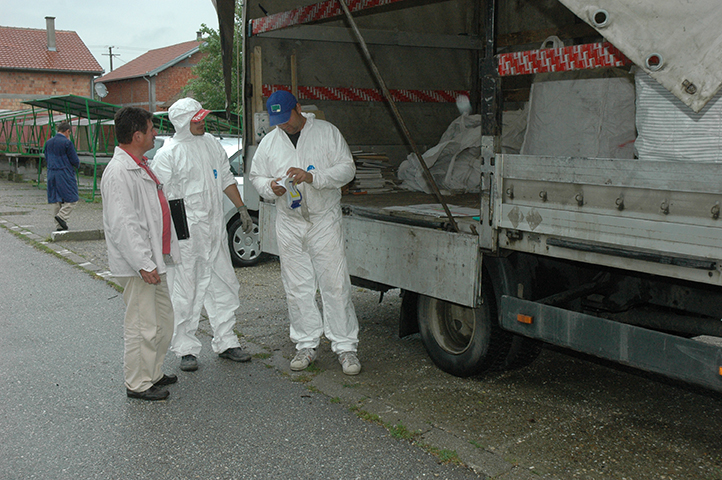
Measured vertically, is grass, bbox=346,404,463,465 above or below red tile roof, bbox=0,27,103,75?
below

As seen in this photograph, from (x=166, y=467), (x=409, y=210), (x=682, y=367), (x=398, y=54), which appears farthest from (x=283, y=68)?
(x=682, y=367)

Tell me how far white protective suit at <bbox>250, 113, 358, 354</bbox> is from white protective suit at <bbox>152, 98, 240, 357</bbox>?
430mm

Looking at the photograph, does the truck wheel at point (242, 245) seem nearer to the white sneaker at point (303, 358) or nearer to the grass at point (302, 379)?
the white sneaker at point (303, 358)

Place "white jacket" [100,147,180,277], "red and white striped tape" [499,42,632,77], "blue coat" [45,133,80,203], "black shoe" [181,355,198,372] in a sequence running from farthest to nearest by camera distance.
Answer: "blue coat" [45,133,80,203], "black shoe" [181,355,198,372], "white jacket" [100,147,180,277], "red and white striped tape" [499,42,632,77]

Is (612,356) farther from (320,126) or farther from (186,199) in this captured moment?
(186,199)

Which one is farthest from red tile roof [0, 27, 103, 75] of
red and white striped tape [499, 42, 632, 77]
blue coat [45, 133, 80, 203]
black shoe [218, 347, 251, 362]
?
red and white striped tape [499, 42, 632, 77]

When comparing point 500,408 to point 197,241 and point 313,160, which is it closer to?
point 313,160

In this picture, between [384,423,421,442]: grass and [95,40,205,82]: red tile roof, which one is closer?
[384,423,421,442]: grass

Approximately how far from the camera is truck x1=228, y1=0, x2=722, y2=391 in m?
3.05

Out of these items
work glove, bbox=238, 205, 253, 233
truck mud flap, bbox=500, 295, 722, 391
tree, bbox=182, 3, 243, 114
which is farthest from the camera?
tree, bbox=182, 3, 243, 114

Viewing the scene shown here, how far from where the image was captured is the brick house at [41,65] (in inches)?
1996

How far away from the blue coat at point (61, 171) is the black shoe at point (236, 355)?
8055 mm

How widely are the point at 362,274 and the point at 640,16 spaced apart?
2823mm

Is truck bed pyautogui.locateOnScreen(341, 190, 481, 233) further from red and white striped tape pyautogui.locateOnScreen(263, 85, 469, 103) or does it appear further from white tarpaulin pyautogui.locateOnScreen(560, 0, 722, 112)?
white tarpaulin pyautogui.locateOnScreen(560, 0, 722, 112)
